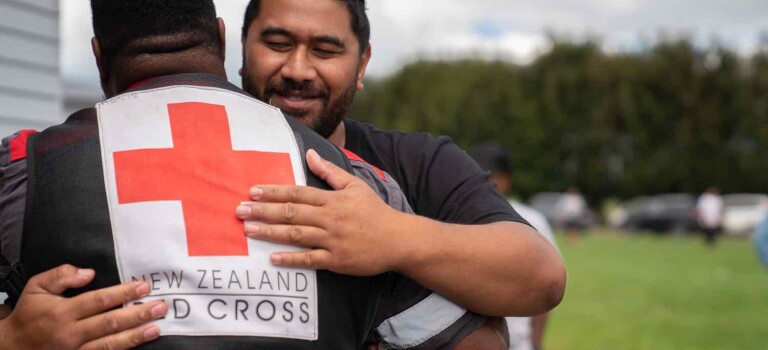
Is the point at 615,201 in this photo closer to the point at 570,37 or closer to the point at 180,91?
the point at 570,37

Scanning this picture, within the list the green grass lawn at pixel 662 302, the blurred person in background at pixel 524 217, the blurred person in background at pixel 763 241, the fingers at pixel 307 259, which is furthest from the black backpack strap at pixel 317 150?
the green grass lawn at pixel 662 302

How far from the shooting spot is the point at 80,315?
1.63 meters

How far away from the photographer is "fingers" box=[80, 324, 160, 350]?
157cm

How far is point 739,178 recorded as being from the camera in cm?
3862

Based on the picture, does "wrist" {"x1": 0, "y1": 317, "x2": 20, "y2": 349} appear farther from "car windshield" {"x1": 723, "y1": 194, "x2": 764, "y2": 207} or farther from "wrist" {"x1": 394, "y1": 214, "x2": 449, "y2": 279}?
"car windshield" {"x1": 723, "y1": 194, "x2": 764, "y2": 207}

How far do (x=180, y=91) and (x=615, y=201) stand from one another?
42011 mm

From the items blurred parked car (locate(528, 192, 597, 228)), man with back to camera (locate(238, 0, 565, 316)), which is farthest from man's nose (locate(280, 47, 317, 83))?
blurred parked car (locate(528, 192, 597, 228))

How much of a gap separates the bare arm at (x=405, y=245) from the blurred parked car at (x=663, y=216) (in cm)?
3088

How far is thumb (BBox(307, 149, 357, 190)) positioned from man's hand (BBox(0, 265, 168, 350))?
0.38 metres

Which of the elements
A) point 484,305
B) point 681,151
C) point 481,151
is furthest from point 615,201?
point 484,305

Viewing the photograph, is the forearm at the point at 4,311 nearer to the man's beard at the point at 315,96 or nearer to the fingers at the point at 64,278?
the fingers at the point at 64,278

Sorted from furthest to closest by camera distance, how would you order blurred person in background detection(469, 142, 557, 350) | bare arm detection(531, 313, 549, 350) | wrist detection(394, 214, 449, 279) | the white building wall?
bare arm detection(531, 313, 549, 350), blurred person in background detection(469, 142, 557, 350), the white building wall, wrist detection(394, 214, 449, 279)

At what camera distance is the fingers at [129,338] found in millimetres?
1573

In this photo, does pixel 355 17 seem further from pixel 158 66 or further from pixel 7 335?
pixel 7 335
